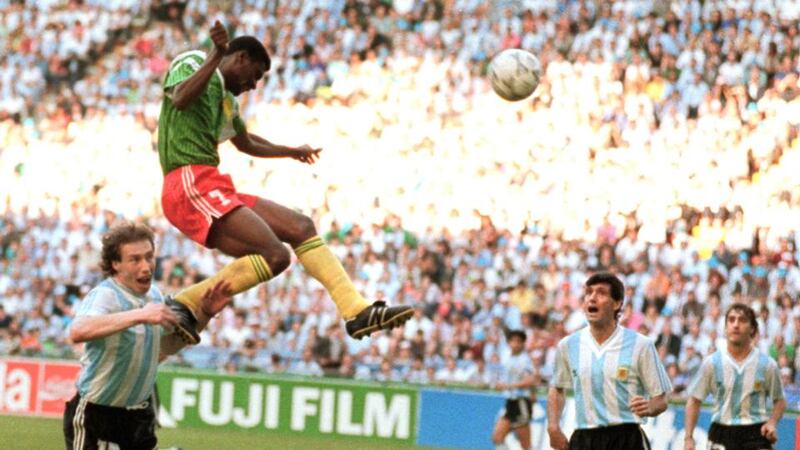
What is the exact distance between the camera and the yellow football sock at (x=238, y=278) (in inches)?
320

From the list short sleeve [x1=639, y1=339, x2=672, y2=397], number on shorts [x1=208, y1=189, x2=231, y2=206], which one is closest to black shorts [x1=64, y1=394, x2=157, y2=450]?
number on shorts [x1=208, y1=189, x2=231, y2=206]

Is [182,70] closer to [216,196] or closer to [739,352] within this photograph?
[216,196]

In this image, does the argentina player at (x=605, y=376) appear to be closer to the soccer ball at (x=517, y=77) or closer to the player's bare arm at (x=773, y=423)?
the soccer ball at (x=517, y=77)

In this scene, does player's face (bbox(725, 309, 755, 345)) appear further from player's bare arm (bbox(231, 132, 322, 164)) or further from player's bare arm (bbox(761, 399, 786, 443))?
player's bare arm (bbox(231, 132, 322, 164))

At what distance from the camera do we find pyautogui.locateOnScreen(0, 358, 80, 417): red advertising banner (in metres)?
20.2

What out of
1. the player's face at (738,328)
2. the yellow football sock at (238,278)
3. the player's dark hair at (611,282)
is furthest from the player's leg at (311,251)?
the player's face at (738,328)

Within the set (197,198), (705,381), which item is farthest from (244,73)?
(705,381)

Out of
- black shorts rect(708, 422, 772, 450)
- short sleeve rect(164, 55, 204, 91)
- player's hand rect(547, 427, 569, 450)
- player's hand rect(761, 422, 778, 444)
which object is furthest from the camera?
black shorts rect(708, 422, 772, 450)

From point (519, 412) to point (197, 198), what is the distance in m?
8.37

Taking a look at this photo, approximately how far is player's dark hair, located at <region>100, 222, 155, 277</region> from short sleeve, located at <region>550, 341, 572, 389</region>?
10.6 feet

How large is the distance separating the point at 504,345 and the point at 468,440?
1275mm

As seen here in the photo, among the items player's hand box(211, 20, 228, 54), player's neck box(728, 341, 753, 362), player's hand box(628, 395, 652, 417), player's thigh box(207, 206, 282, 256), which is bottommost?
player's hand box(628, 395, 652, 417)

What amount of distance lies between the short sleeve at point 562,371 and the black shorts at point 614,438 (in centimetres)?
31

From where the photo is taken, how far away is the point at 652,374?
966cm
